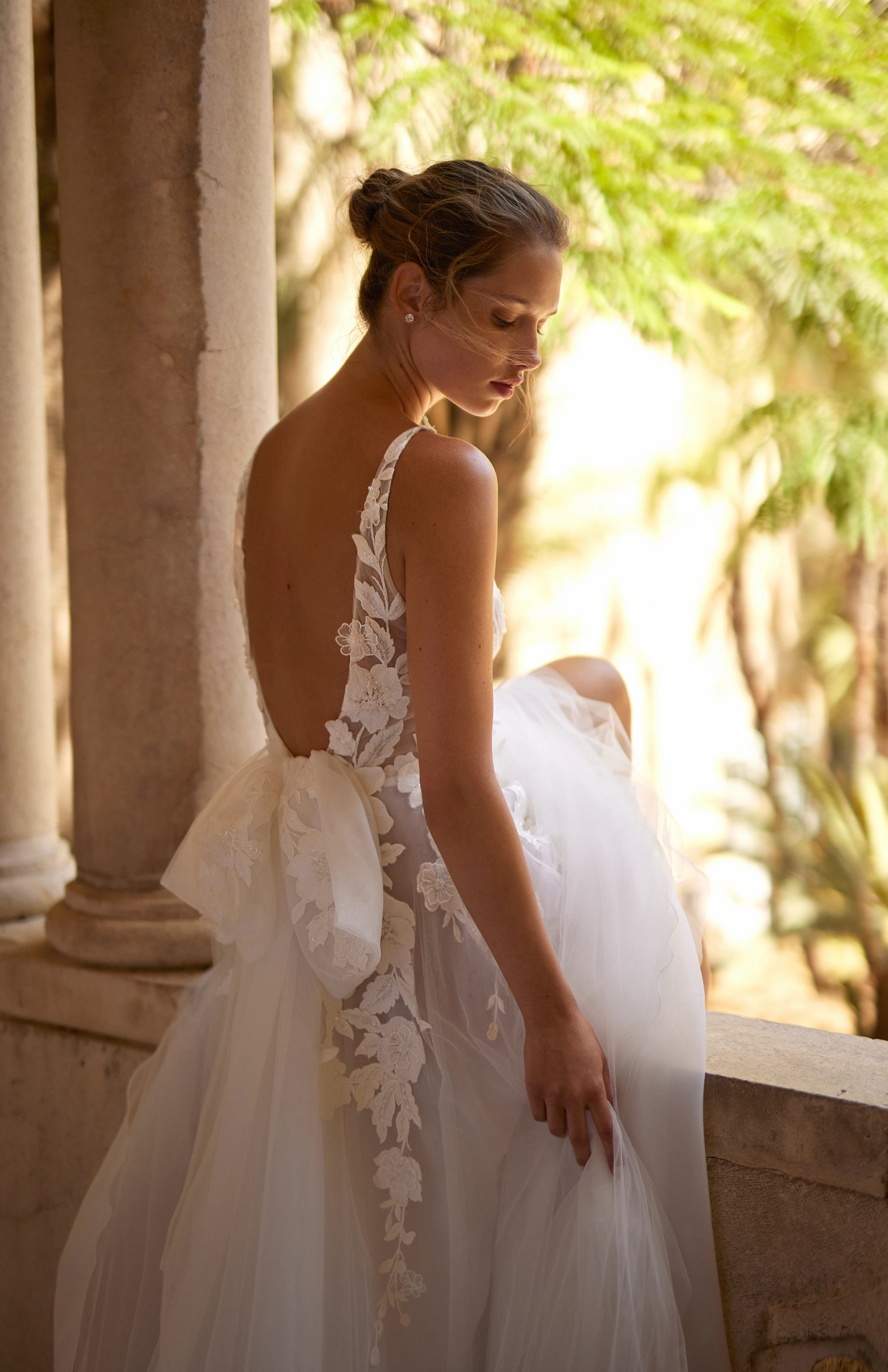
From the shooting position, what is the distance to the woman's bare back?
1.41 m

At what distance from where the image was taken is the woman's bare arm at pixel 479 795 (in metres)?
1.28

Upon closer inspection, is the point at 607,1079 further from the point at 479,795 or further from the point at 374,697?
the point at 374,697

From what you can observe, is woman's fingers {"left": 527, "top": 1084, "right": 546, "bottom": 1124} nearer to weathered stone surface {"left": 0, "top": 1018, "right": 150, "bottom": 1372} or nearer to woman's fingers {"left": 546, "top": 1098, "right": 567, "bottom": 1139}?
woman's fingers {"left": 546, "top": 1098, "right": 567, "bottom": 1139}

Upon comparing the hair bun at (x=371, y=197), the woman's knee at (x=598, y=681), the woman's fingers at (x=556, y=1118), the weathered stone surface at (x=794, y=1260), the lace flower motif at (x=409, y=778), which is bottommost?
the weathered stone surface at (x=794, y=1260)

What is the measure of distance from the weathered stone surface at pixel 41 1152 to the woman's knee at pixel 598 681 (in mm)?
1163

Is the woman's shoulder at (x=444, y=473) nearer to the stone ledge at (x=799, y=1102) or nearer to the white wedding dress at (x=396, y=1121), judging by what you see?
the white wedding dress at (x=396, y=1121)

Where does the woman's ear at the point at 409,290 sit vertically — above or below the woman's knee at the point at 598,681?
above

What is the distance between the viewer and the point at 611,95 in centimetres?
566

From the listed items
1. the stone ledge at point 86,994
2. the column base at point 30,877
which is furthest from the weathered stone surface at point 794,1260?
the column base at point 30,877

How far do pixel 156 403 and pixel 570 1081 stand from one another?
1499 mm

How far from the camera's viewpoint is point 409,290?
1.47m

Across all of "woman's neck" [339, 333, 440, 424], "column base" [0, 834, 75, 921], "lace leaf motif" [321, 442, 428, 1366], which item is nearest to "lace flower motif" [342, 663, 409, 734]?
"lace leaf motif" [321, 442, 428, 1366]

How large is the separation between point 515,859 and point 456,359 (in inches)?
26.7

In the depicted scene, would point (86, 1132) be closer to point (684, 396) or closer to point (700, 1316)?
point (700, 1316)
